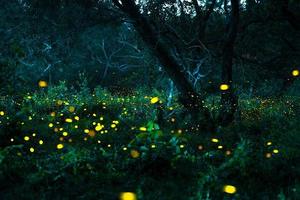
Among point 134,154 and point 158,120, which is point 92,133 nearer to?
point 158,120

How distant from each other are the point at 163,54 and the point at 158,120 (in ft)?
5.45

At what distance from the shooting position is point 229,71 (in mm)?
9188

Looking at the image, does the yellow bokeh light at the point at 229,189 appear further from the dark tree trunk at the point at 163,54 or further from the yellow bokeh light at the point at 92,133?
the dark tree trunk at the point at 163,54

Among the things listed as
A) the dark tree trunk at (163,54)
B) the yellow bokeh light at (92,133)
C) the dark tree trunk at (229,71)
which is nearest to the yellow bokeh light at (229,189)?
the yellow bokeh light at (92,133)

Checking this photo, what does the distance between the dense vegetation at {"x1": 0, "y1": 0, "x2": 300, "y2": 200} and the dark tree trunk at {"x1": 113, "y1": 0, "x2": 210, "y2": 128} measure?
26 mm

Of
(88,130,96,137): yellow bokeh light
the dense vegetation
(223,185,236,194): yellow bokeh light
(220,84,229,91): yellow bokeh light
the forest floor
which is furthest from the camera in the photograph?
(220,84,229,91): yellow bokeh light

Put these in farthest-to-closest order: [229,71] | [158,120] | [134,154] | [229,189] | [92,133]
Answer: [229,71]
[158,120]
[92,133]
[134,154]
[229,189]

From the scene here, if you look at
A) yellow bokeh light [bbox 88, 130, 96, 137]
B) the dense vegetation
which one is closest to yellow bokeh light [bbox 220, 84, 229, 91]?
the dense vegetation

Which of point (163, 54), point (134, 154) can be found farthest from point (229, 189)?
point (163, 54)

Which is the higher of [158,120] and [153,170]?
[158,120]

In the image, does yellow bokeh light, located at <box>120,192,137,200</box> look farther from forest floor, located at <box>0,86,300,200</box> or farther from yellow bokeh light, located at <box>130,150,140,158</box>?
yellow bokeh light, located at <box>130,150,140,158</box>

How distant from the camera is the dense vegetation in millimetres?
4703

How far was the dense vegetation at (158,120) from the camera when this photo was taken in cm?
470

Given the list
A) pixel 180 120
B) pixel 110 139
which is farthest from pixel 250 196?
pixel 180 120
